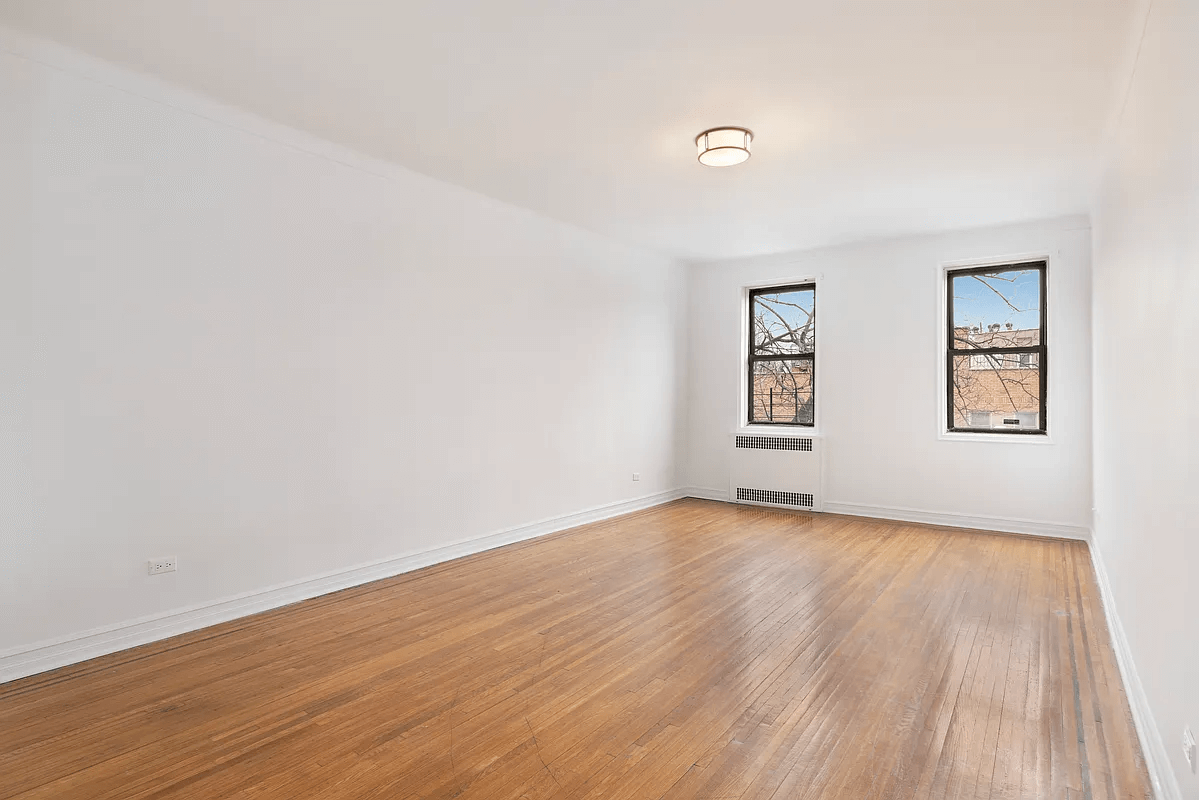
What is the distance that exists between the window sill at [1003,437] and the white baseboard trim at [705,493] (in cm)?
238

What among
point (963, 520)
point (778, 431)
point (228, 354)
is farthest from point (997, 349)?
point (228, 354)

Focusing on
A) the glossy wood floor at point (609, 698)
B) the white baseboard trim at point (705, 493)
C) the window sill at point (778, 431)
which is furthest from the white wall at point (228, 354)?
the window sill at point (778, 431)

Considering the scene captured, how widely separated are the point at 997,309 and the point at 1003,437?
123 cm

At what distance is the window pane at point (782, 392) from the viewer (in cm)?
730

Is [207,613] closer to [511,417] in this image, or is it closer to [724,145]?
[511,417]

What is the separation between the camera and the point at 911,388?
6469 mm

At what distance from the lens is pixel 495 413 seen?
5.30 metres

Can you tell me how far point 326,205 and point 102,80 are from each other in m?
1.23

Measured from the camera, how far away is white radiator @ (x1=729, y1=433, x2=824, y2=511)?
6.92m

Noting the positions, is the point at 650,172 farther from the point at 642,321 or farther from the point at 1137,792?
the point at 1137,792

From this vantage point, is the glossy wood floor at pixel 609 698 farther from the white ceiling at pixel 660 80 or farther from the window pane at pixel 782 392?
the window pane at pixel 782 392

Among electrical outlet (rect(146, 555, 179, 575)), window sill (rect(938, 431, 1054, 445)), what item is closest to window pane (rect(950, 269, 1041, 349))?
window sill (rect(938, 431, 1054, 445))

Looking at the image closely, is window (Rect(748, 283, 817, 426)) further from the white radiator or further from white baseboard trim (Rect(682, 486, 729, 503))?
white baseboard trim (Rect(682, 486, 729, 503))

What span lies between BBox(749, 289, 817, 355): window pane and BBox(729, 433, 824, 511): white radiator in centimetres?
104
